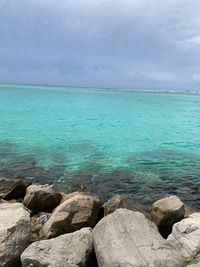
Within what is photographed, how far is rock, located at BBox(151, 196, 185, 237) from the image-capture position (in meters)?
8.16

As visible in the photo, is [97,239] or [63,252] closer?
[63,252]

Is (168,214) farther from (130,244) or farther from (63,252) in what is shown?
(63,252)

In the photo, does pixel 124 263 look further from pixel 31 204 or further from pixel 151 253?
pixel 31 204

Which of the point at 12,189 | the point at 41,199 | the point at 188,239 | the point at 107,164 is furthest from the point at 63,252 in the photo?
the point at 107,164

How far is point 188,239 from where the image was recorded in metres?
6.75

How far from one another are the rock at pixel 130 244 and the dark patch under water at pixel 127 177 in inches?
158

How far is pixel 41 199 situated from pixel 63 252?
340cm

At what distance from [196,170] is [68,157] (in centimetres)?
611

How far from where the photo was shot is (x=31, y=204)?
30.5ft

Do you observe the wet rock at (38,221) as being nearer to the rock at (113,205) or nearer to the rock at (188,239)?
the rock at (113,205)

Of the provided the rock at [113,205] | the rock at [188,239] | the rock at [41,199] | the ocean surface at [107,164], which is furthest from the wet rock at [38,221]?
the rock at [188,239]

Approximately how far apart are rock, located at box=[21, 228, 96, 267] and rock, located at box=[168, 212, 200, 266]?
1784 mm

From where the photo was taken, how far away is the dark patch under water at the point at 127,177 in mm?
11809

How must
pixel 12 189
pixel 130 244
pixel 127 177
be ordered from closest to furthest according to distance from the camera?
pixel 130 244
pixel 12 189
pixel 127 177
